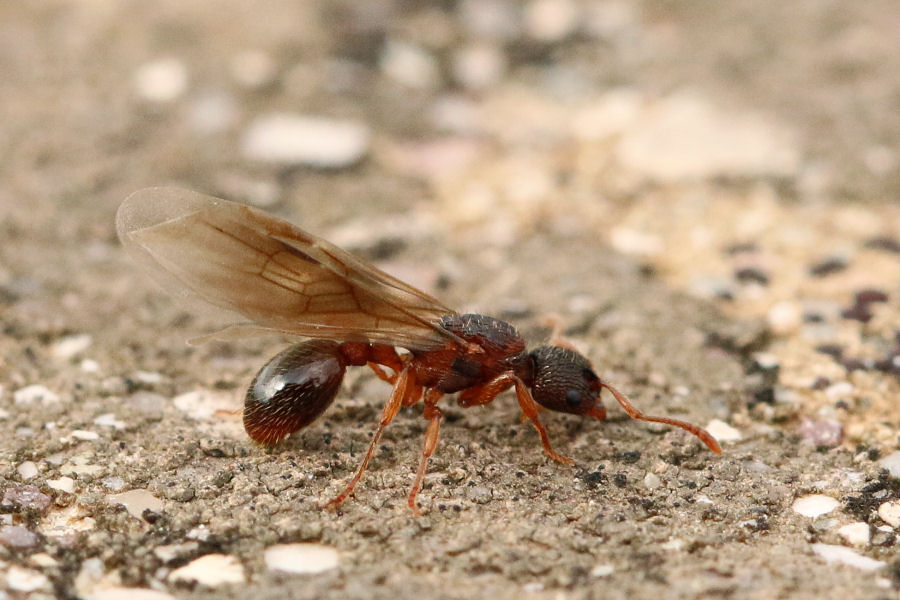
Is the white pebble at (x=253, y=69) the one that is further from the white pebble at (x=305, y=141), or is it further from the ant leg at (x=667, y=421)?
the ant leg at (x=667, y=421)

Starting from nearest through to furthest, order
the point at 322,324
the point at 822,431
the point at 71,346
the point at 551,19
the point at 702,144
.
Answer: the point at 322,324 → the point at 822,431 → the point at 71,346 → the point at 702,144 → the point at 551,19

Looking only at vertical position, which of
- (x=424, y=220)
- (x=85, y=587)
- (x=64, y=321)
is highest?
(x=424, y=220)

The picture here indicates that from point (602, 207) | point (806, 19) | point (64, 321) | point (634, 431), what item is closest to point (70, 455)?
point (64, 321)

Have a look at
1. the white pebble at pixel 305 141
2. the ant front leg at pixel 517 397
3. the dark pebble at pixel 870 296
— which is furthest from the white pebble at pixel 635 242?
Answer: the white pebble at pixel 305 141

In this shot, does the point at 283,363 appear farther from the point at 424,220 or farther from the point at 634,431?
the point at 424,220

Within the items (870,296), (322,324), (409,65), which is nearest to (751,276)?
(870,296)

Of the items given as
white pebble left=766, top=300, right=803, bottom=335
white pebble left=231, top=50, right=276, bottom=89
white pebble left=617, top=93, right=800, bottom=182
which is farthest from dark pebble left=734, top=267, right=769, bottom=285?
white pebble left=231, top=50, right=276, bottom=89

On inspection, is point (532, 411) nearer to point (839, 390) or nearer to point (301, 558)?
point (301, 558)
